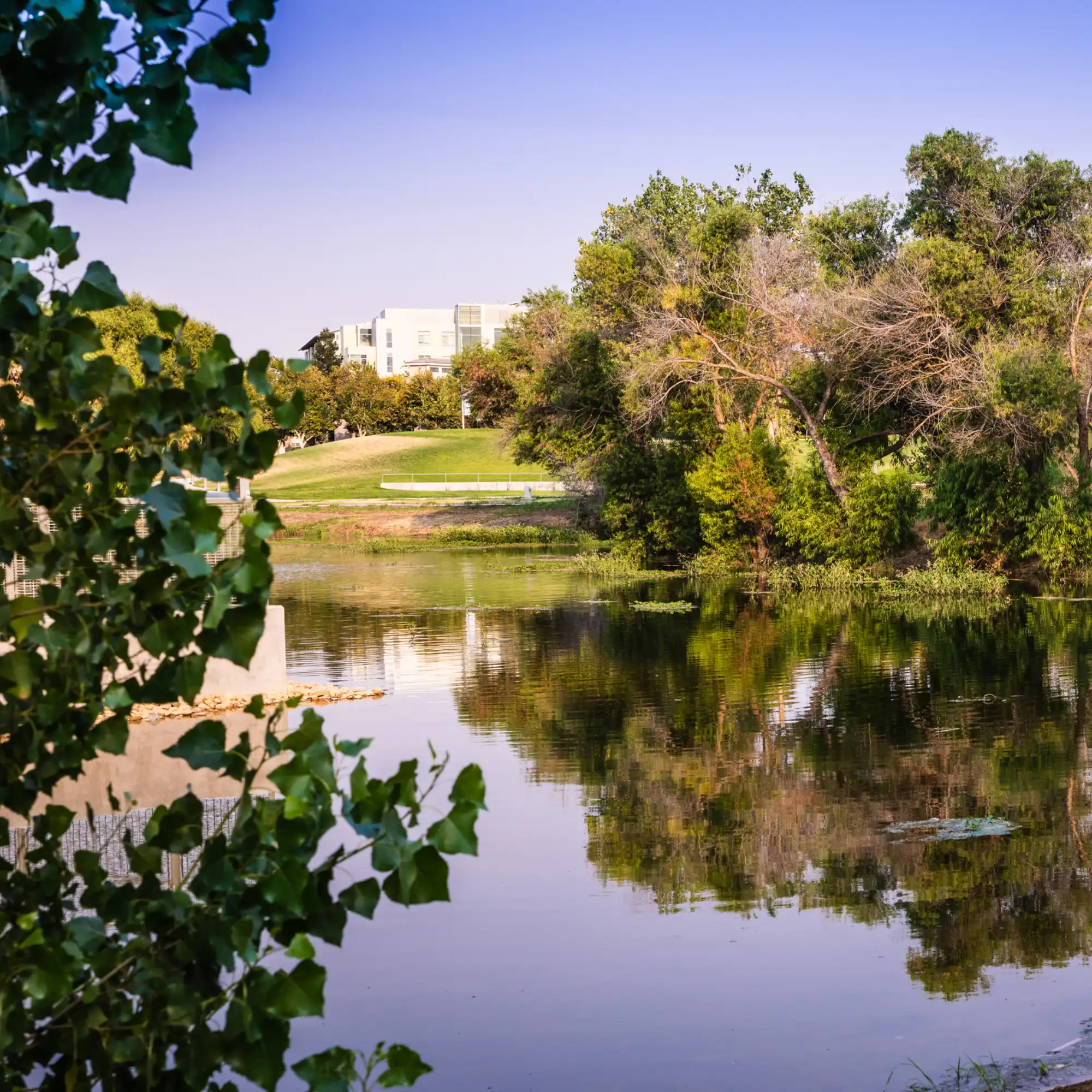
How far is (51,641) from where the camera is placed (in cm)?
222

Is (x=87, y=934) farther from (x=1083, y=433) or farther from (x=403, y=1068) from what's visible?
(x=1083, y=433)

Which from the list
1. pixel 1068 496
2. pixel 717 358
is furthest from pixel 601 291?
pixel 1068 496

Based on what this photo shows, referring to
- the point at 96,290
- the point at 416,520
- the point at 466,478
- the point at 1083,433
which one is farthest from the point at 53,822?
the point at 466,478

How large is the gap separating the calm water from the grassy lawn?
1984 inches

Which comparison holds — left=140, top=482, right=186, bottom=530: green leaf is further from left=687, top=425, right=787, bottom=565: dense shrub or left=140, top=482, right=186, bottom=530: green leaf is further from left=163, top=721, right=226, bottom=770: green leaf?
left=687, top=425, right=787, bottom=565: dense shrub

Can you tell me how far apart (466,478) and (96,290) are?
75.8m

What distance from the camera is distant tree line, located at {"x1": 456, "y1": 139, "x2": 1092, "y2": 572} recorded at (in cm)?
2702

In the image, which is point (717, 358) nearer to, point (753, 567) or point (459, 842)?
point (753, 567)

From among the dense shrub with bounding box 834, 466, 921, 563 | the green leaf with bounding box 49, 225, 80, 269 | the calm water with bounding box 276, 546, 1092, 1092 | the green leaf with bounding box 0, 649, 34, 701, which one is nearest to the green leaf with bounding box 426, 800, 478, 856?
the green leaf with bounding box 0, 649, 34, 701

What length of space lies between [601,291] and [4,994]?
3469 cm

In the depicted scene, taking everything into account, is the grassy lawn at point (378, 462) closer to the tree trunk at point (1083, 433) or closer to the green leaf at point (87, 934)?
the tree trunk at point (1083, 433)

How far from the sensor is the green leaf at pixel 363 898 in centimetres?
228

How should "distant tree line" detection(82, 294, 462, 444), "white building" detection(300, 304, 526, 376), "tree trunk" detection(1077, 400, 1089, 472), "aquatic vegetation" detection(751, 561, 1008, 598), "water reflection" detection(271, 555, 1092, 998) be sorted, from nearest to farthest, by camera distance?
1. "water reflection" detection(271, 555, 1092, 998)
2. "tree trunk" detection(1077, 400, 1089, 472)
3. "aquatic vegetation" detection(751, 561, 1008, 598)
4. "distant tree line" detection(82, 294, 462, 444)
5. "white building" detection(300, 304, 526, 376)

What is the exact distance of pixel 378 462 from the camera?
83.1m
